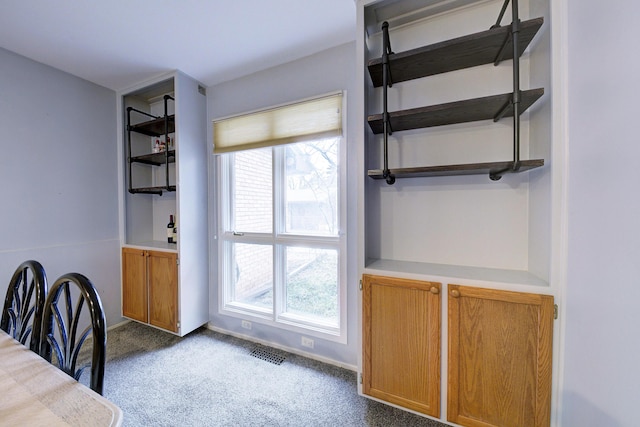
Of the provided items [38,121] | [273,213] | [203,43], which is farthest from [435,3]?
[38,121]

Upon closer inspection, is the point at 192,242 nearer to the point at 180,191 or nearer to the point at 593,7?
the point at 180,191

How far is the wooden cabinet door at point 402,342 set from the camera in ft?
4.47

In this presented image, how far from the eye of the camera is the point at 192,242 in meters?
2.42

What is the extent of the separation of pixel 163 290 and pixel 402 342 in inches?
85.8

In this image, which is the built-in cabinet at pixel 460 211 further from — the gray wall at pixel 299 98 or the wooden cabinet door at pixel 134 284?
the wooden cabinet door at pixel 134 284

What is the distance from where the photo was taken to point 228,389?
1.74 m

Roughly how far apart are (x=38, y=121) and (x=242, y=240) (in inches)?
77.1

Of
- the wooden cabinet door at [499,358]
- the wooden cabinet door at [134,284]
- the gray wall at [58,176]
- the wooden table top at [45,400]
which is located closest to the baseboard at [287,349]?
the wooden cabinet door at [134,284]

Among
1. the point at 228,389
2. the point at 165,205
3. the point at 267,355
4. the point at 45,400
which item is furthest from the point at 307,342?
the point at 165,205

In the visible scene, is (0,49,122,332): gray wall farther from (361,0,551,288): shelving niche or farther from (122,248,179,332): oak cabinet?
(361,0,551,288): shelving niche

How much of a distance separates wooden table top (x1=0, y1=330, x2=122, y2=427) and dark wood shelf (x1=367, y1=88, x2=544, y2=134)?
1.61 meters

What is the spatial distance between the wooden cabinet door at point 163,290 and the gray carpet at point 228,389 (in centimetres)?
20

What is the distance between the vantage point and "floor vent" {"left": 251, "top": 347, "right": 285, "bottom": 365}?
6.78ft

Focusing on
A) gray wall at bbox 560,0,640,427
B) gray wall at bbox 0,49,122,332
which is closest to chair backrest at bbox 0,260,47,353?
gray wall at bbox 0,49,122,332
